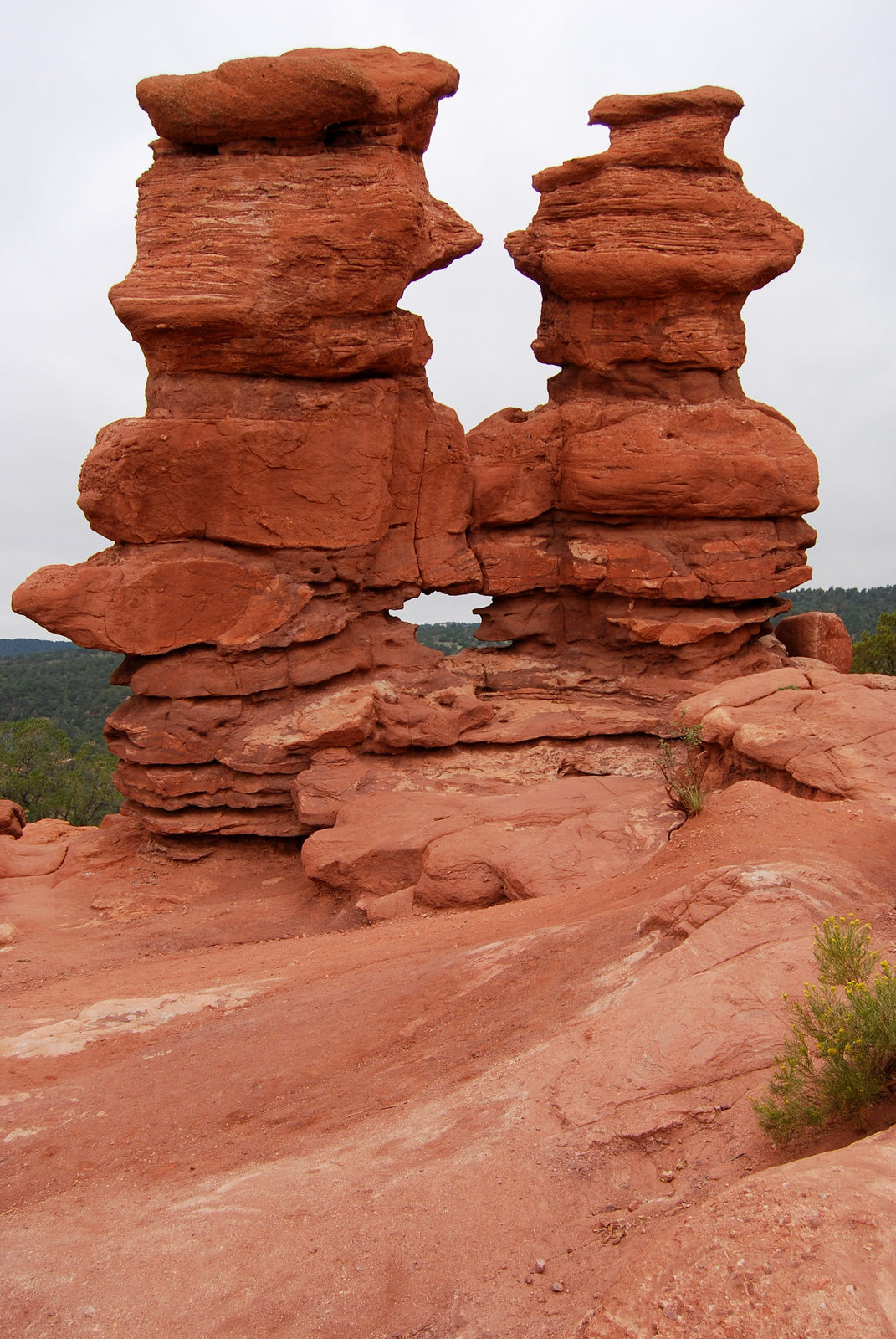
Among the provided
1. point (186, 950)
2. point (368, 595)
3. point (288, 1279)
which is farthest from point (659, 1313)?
point (368, 595)

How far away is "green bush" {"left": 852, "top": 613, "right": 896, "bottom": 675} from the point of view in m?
21.4

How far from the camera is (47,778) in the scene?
899 inches

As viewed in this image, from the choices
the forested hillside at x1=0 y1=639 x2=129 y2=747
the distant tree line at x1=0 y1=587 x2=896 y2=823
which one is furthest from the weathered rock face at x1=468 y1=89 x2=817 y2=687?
the forested hillside at x1=0 y1=639 x2=129 y2=747

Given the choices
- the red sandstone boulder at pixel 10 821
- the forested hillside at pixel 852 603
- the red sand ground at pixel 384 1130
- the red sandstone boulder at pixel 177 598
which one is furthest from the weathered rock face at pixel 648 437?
the forested hillside at pixel 852 603

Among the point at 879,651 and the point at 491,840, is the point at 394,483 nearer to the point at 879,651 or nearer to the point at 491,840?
the point at 491,840

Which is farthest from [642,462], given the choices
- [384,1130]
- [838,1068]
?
[838,1068]

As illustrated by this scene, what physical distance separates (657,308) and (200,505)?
713 centimetres

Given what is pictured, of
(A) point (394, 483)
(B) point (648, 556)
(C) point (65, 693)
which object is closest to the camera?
(A) point (394, 483)

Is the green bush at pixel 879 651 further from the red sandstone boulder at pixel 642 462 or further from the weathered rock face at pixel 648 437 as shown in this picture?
the red sandstone boulder at pixel 642 462

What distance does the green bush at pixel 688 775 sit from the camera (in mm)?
8789

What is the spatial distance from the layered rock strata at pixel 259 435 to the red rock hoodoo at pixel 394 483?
3 centimetres

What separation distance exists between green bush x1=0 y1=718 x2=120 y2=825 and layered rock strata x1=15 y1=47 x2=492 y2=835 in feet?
37.5

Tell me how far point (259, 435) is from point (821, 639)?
378 inches

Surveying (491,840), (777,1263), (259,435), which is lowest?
(491,840)
